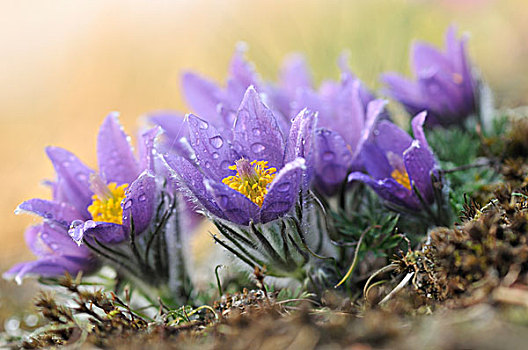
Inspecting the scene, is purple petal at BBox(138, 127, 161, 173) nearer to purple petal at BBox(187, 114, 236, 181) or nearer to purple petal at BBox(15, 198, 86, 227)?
purple petal at BBox(187, 114, 236, 181)

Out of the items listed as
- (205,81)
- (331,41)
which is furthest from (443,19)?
(205,81)

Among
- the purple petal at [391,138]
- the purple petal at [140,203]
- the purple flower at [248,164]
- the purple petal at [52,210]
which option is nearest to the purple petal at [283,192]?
the purple flower at [248,164]

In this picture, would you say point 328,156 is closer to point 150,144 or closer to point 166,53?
point 150,144

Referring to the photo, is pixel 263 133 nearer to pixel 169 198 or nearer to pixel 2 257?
pixel 169 198

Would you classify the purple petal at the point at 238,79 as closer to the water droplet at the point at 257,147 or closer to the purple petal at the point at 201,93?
the purple petal at the point at 201,93

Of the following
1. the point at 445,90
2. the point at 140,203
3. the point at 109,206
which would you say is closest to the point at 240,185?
the point at 140,203

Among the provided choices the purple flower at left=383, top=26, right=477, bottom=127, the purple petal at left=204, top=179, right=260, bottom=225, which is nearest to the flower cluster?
the purple petal at left=204, top=179, right=260, bottom=225

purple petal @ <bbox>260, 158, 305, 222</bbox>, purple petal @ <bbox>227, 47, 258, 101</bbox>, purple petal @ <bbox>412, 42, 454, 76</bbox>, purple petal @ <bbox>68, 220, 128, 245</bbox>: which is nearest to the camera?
purple petal @ <bbox>260, 158, 305, 222</bbox>
